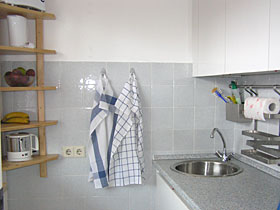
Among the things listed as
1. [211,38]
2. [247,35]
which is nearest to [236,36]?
[247,35]

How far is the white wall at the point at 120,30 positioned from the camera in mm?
2166

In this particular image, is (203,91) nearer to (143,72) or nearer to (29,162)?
(143,72)

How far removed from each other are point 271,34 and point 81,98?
4.52ft

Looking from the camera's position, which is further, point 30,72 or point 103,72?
point 103,72

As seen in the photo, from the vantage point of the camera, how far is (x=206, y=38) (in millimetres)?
1995

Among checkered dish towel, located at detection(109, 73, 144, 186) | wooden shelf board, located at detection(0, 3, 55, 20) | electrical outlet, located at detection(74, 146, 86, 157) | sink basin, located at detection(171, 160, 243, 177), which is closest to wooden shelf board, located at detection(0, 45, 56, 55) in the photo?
wooden shelf board, located at detection(0, 3, 55, 20)

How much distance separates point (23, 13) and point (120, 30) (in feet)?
2.22

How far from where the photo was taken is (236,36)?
5.26 feet

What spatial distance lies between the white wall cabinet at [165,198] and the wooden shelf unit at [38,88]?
2.55ft

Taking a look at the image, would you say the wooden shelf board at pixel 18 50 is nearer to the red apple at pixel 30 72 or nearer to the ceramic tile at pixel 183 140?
the red apple at pixel 30 72

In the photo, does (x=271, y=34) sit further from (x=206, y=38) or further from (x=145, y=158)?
(x=145, y=158)

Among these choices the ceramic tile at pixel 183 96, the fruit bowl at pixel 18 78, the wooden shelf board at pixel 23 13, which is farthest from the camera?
the ceramic tile at pixel 183 96

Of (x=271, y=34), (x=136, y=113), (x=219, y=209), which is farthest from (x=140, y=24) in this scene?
(x=219, y=209)

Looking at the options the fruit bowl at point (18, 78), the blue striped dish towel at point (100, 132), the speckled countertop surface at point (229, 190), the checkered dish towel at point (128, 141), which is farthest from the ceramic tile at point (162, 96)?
the fruit bowl at point (18, 78)
